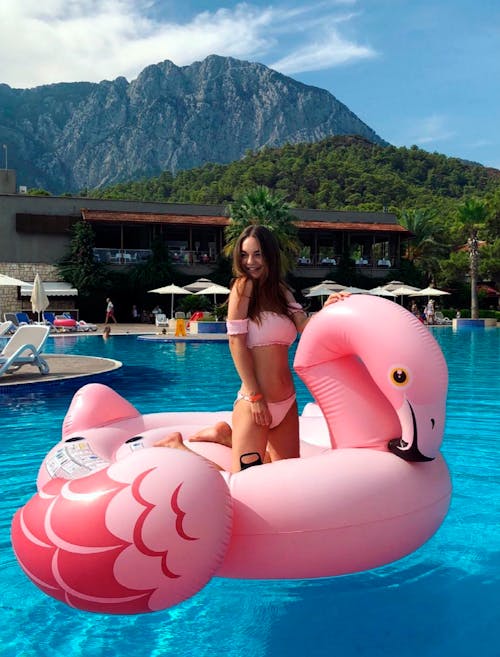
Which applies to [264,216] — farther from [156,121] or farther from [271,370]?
[156,121]

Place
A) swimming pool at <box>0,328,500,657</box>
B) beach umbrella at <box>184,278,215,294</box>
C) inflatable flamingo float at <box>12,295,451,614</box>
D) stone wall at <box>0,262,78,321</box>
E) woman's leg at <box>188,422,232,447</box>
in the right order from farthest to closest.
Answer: stone wall at <box>0,262,78,321</box> → beach umbrella at <box>184,278,215,294</box> → woman's leg at <box>188,422,232,447</box> → swimming pool at <box>0,328,500,657</box> → inflatable flamingo float at <box>12,295,451,614</box>

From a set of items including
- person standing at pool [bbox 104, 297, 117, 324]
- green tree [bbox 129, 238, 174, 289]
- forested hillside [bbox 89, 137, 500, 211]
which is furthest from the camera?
forested hillside [bbox 89, 137, 500, 211]

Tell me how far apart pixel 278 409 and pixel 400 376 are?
2.39 feet

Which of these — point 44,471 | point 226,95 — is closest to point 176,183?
point 44,471

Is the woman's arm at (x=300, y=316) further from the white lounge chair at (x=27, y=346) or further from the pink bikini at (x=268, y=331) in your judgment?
the white lounge chair at (x=27, y=346)

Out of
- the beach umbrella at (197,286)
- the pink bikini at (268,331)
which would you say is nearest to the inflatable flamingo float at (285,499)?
the pink bikini at (268,331)

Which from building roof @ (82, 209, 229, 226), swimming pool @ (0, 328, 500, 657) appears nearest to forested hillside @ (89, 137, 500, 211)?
building roof @ (82, 209, 229, 226)

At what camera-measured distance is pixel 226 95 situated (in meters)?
186

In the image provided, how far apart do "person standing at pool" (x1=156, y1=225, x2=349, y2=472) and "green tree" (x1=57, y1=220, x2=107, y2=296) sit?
3033cm

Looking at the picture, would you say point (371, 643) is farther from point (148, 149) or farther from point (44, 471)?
point (148, 149)

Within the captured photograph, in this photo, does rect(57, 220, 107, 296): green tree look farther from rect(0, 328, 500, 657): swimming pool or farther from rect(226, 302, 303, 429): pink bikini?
rect(226, 302, 303, 429): pink bikini

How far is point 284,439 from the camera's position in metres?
3.42

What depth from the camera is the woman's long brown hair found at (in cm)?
328

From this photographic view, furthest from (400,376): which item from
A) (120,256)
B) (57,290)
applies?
(120,256)
